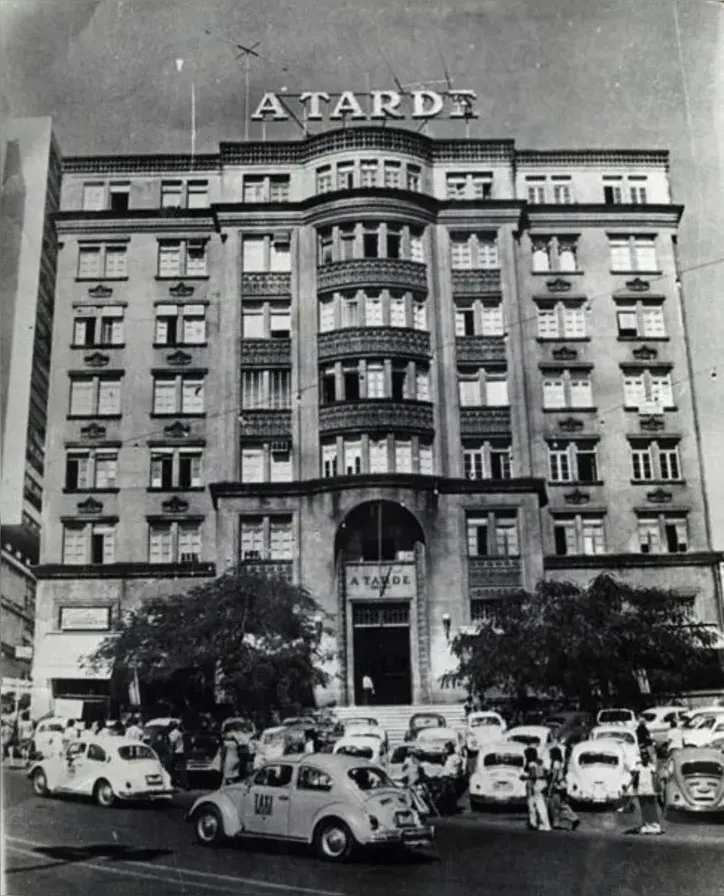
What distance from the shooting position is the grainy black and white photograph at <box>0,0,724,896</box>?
10.6 meters

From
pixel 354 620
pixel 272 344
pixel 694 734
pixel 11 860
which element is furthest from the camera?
pixel 272 344

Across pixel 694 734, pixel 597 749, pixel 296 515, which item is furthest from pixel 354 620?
pixel 694 734

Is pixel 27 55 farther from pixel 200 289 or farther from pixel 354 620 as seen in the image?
pixel 354 620

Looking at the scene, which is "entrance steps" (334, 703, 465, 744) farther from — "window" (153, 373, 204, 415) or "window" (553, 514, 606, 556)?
"window" (153, 373, 204, 415)

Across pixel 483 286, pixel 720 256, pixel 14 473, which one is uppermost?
pixel 483 286

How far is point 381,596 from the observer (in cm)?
1547

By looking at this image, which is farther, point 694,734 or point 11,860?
point 694,734

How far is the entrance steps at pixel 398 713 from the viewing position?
45.1 feet

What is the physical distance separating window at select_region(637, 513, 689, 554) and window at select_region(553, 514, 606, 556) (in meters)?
0.66

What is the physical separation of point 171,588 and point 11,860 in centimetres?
475

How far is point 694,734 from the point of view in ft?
41.1

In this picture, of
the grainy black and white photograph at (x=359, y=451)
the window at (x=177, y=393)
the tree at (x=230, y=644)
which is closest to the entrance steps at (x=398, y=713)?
the grainy black and white photograph at (x=359, y=451)

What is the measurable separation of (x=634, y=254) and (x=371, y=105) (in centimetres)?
530

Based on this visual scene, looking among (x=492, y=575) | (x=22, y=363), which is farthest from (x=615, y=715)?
(x=22, y=363)
